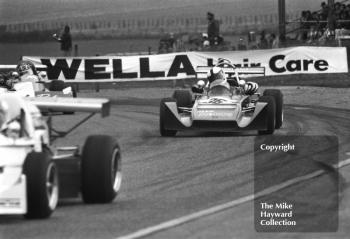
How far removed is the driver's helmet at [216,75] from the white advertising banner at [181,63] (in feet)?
35.9

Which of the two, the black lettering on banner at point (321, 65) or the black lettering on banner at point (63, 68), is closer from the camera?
the black lettering on banner at point (321, 65)

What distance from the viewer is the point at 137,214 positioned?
11.8 metres

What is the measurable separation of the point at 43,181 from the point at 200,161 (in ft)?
18.4

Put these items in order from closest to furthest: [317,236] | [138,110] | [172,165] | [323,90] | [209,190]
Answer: [317,236] → [209,190] → [172,165] → [138,110] → [323,90]

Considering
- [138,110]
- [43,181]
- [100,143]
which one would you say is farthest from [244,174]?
[138,110]

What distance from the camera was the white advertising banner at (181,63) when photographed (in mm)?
32438

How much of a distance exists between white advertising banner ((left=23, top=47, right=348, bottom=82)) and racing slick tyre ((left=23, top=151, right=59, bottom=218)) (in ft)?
69.1

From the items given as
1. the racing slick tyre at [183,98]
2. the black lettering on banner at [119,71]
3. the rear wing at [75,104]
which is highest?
the rear wing at [75,104]

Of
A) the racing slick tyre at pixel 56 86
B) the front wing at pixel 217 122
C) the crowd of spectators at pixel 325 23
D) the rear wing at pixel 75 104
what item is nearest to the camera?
the rear wing at pixel 75 104

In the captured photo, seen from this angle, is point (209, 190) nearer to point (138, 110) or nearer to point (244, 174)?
point (244, 174)

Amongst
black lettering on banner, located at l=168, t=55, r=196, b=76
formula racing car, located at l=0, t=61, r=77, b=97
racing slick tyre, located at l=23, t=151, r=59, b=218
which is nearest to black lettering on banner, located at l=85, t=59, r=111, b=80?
black lettering on banner, located at l=168, t=55, r=196, b=76

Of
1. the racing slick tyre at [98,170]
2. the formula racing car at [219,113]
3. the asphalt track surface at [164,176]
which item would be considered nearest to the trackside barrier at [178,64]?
the asphalt track surface at [164,176]

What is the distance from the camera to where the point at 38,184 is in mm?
11164

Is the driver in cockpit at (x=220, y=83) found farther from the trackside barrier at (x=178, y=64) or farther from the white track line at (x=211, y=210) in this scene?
the trackside barrier at (x=178, y=64)
